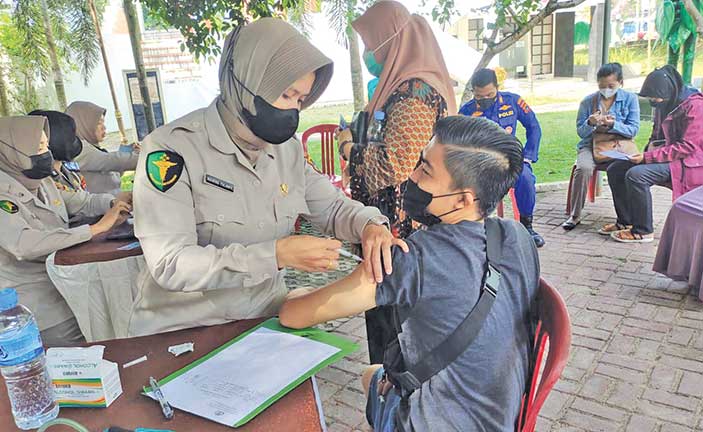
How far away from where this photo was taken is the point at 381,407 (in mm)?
1538

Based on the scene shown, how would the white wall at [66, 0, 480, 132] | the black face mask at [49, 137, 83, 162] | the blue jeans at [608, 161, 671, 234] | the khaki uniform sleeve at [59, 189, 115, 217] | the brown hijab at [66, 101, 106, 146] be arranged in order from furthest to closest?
1. the white wall at [66, 0, 480, 132]
2. the blue jeans at [608, 161, 671, 234]
3. the brown hijab at [66, 101, 106, 146]
4. the black face mask at [49, 137, 83, 162]
5. the khaki uniform sleeve at [59, 189, 115, 217]

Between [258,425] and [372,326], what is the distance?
3.74 feet

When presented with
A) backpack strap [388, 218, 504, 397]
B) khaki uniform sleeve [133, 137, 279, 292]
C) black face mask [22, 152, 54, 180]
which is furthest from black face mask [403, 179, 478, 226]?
black face mask [22, 152, 54, 180]

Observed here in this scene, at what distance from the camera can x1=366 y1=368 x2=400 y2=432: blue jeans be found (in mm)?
1441

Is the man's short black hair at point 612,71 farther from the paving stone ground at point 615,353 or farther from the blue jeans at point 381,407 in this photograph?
the blue jeans at point 381,407

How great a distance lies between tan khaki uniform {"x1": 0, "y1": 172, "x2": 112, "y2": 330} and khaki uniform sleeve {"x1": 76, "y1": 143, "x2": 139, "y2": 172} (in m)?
1.39

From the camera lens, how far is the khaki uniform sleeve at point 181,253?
1.27 meters

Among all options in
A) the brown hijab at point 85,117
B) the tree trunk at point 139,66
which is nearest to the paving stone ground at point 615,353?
the brown hijab at point 85,117

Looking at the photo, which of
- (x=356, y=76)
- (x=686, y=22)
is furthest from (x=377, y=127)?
(x=686, y=22)

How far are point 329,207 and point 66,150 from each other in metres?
2.45

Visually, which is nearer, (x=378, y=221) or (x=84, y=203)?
(x=378, y=221)

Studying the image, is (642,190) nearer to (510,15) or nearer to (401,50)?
(510,15)

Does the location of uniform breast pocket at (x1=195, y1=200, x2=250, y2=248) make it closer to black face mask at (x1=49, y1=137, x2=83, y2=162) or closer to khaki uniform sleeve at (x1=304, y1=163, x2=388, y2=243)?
khaki uniform sleeve at (x1=304, y1=163, x2=388, y2=243)

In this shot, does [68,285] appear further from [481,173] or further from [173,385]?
[481,173]
